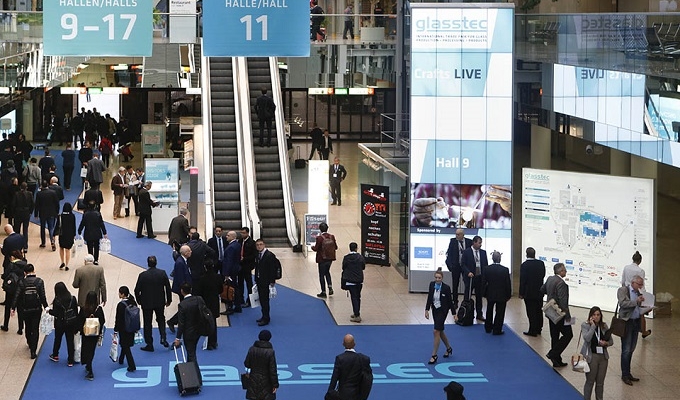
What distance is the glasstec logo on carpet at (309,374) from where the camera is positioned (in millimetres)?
15906

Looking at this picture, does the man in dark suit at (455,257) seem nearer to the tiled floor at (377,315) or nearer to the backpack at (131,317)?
the tiled floor at (377,315)

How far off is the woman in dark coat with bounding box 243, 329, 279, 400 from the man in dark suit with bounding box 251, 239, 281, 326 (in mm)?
5184

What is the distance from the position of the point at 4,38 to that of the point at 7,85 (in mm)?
1423

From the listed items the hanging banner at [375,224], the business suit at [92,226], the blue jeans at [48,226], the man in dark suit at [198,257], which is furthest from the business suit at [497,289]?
the blue jeans at [48,226]

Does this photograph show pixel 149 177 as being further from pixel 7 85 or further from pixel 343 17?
pixel 343 17

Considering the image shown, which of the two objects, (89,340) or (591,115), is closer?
(89,340)

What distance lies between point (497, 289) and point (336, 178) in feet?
45.0

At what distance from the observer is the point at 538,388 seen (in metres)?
15.8

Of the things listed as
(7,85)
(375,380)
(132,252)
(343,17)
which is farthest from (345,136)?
(375,380)

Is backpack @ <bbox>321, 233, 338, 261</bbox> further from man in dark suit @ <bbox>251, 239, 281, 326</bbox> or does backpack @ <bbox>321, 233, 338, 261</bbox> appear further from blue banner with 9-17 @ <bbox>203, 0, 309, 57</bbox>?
blue banner with 9-17 @ <bbox>203, 0, 309, 57</bbox>

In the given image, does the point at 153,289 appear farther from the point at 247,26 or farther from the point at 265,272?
the point at 247,26

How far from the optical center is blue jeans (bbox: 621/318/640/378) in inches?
632

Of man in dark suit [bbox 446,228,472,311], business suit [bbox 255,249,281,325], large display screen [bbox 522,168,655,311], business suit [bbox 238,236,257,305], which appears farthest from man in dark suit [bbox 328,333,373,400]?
large display screen [bbox 522,168,655,311]

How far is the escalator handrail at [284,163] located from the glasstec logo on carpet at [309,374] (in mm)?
9267
